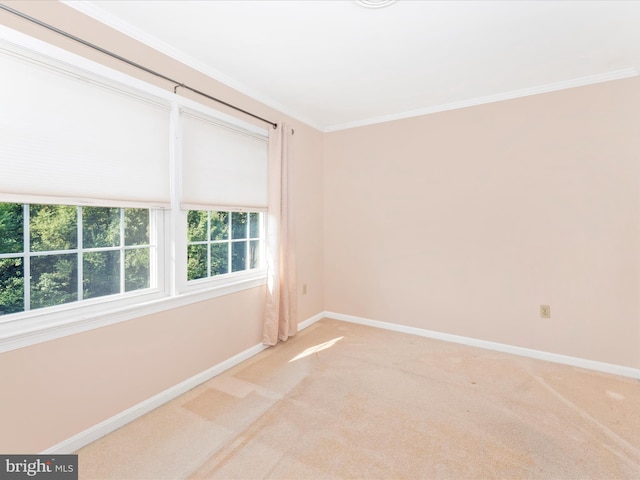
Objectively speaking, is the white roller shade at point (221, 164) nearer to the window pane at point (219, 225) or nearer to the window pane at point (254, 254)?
the window pane at point (219, 225)

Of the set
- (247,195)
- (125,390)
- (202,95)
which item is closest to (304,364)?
(125,390)

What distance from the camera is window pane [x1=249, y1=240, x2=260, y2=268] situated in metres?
3.07

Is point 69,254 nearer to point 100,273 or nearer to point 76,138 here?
point 100,273

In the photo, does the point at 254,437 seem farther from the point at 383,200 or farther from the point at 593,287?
the point at 593,287

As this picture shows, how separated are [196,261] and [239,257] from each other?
1.61 feet

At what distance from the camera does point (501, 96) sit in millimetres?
2943

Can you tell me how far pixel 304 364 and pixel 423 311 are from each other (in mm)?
1492

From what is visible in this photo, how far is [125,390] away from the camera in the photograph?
196 centimetres

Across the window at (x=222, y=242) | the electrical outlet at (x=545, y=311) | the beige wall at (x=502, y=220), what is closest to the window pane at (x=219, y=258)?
the window at (x=222, y=242)

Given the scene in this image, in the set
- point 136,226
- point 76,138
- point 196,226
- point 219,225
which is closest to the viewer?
point 76,138

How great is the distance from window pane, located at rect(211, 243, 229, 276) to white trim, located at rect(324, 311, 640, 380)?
1.78m

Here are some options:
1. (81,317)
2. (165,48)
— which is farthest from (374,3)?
(81,317)

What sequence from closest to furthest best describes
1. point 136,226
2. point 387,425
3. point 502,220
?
point 387,425, point 136,226, point 502,220

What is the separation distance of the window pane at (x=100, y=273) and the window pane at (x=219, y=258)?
29.9 inches
